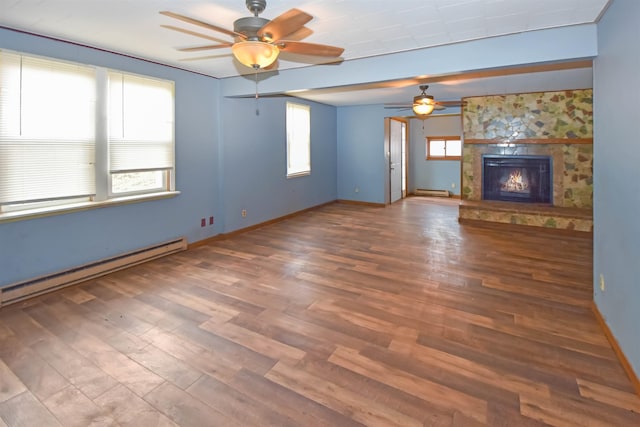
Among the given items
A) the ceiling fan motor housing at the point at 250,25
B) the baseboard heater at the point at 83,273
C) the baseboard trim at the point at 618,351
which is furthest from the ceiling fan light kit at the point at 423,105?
the baseboard heater at the point at 83,273

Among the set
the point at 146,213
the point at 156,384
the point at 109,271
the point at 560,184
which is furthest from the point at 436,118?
the point at 156,384

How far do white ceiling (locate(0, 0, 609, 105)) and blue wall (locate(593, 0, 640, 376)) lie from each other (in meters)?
0.40

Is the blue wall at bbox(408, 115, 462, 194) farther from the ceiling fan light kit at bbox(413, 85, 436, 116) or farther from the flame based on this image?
the ceiling fan light kit at bbox(413, 85, 436, 116)

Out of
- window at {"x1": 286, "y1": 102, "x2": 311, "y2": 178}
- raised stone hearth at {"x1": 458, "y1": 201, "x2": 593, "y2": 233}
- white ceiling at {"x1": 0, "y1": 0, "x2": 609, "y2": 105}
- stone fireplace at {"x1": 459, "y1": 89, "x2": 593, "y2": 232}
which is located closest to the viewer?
white ceiling at {"x1": 0, "y1": 0, "x2": 609, "y2": 105}

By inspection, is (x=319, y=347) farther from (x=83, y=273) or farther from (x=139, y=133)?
(x=139, y=133)

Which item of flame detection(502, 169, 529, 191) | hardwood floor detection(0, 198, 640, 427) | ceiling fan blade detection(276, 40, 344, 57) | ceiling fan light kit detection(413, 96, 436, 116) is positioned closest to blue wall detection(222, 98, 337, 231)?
hardwood floor detection(0, 198, 640, 427)

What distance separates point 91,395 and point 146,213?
2.58 meters

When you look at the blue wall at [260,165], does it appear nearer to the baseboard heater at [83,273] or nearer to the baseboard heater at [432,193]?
the baseboard heater at [83,273]

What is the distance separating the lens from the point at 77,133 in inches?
135

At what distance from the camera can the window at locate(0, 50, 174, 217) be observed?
3023 millimetres

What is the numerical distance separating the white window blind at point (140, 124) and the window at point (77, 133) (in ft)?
0.03

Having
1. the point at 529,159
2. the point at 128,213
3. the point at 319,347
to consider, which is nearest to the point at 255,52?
the point at 319,347

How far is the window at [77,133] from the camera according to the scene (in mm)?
3023

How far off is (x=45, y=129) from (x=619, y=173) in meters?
4.48
